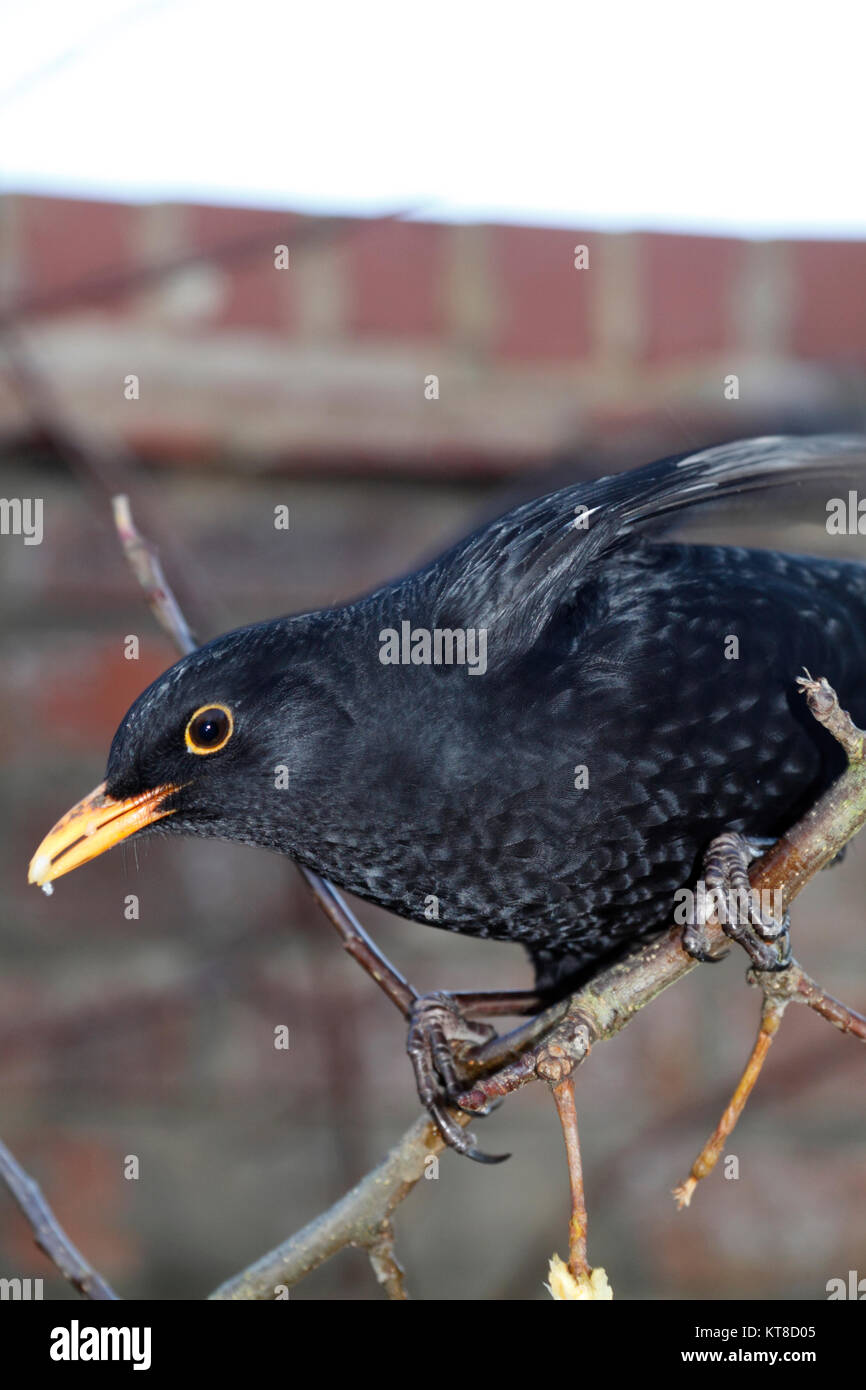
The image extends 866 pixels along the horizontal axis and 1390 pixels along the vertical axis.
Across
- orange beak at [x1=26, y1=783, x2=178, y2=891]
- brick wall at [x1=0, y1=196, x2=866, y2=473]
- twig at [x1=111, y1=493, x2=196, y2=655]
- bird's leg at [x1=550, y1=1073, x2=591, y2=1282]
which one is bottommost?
bird's leg at [x1=550, y1=1073, x2=591, y2=1282]

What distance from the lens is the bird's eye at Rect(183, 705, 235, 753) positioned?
1305mm

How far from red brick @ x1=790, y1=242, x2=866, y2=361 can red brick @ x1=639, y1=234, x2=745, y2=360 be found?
0.34 feet

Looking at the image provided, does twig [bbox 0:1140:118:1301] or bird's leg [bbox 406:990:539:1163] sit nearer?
twig [bbox 0:1140:118:1301]

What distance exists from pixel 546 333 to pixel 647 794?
1.16m

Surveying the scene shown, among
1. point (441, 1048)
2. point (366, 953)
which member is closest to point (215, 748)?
point (366, 953)

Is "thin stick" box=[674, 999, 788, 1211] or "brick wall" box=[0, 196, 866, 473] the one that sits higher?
"brick wall" box=[0, 196, 866, 473]

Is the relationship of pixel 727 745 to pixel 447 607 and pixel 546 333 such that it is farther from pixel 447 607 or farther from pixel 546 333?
pixel 546 333

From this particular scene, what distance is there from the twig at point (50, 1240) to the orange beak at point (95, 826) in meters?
0.25

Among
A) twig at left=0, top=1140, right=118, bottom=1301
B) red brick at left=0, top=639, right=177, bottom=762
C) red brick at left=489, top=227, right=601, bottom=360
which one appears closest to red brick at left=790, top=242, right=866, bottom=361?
red brick at left=489, top=227, right=601, bottom=360

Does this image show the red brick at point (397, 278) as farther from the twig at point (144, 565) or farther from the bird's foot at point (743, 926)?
the bird's foot at point (743, 926)

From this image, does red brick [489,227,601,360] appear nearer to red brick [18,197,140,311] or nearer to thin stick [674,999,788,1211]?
red brick [18,197,140,311]

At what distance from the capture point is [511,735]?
4.20ft

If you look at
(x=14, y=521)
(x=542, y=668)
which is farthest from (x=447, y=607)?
(x=14, y=521)

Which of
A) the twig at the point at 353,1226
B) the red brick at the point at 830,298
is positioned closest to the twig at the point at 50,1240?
the twig at the point at 353,1226
